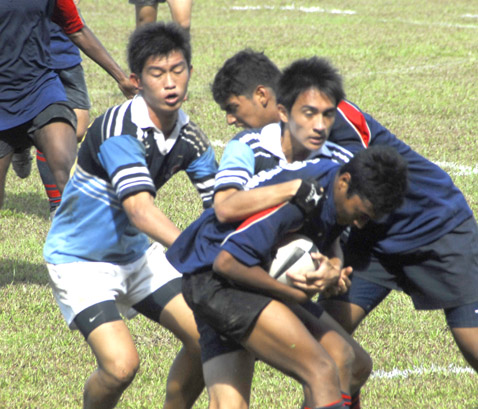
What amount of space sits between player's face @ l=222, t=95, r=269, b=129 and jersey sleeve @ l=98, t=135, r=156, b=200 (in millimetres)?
615

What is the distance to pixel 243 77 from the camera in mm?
4113

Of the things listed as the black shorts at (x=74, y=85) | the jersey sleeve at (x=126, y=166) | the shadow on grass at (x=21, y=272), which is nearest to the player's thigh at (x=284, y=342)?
the jersey sleeve at (x=126, y=166)

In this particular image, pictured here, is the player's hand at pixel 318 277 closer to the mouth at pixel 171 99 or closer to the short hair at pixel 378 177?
the short hair at pixel 378 177

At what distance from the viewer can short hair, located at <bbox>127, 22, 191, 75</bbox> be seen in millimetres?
3795

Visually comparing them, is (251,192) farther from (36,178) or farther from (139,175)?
(36,178)

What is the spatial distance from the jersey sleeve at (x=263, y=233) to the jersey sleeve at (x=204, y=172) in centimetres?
76

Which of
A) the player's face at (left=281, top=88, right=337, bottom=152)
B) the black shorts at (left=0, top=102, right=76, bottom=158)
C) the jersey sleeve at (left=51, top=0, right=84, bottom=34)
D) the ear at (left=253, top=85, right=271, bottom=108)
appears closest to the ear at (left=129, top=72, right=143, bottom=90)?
the ear at (left=253, top=85, right=271, bottom=108)

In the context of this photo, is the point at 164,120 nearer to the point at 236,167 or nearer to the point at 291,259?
the point at 236,167

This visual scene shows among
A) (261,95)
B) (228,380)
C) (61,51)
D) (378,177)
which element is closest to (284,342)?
(228,380)

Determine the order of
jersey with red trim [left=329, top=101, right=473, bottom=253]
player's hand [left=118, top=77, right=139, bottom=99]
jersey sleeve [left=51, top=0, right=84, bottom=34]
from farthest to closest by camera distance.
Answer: jersey sleeve [left=51, top=0, right=84, bottom=34] → player's hand [left=118, top=77, right=139, bottom=99] → jersey with red trim [left=329, top=101, right=473, bottom=253]

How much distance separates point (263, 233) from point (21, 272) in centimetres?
335

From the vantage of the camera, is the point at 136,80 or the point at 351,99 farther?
the point at 351,99

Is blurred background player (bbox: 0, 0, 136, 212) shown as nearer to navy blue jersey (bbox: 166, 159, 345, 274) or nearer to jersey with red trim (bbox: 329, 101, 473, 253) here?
jersey with red trim (bbox: 329, 101, 473, 253)

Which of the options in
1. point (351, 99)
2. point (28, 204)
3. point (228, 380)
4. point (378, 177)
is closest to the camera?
point (378, 177)
